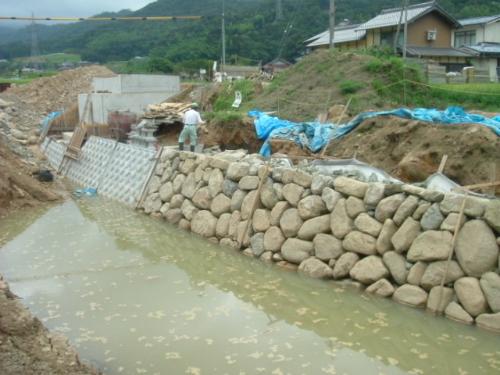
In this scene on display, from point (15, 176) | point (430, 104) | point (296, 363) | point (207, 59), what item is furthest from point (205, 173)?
point (207, 59)

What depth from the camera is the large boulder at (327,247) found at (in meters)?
9.33

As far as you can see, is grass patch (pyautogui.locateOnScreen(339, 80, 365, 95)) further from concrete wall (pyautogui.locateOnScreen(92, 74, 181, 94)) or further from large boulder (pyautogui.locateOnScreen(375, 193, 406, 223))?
concrete wall (pyautogui.locateOnScreen(92, 74, 181, 94))

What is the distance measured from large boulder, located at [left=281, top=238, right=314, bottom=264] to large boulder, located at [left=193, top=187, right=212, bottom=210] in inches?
109

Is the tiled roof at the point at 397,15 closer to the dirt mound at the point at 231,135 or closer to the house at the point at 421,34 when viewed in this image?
the house at the point at 421,34

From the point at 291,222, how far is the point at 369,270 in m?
1.92

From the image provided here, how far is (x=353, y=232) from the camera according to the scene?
29.8ft

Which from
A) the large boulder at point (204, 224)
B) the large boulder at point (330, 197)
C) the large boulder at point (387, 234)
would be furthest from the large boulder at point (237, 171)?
the large boulder at point (387, 234)

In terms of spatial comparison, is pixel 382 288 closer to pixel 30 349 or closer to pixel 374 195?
pixel 374 195

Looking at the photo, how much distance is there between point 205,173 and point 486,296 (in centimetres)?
706

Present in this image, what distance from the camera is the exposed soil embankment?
5.36m

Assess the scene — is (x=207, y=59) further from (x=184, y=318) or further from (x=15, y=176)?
(x=184, y=318)

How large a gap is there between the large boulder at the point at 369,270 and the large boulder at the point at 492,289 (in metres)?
1.58

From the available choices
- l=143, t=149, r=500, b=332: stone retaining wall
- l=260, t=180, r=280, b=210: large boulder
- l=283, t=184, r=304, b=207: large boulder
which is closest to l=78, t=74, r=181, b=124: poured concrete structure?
l=143, t=149, r=500, b=332: stone retaining wall

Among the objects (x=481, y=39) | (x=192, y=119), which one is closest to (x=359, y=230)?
(x=192, y=119)
